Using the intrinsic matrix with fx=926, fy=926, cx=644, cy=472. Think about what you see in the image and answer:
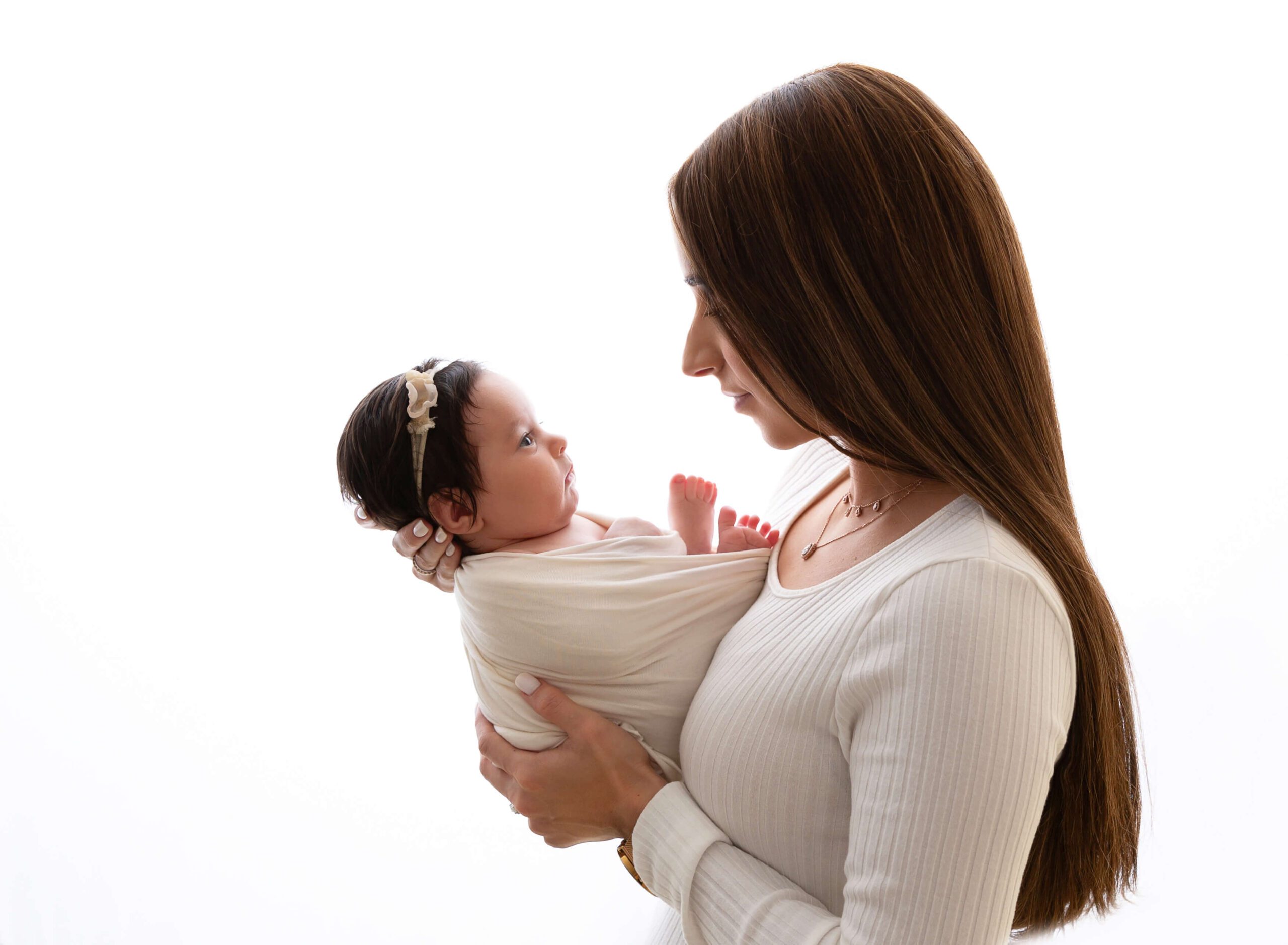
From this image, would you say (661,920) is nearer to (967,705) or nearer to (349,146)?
(967,705)

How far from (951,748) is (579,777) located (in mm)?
538

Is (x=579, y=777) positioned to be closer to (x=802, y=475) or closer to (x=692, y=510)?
(x=692, y=510)

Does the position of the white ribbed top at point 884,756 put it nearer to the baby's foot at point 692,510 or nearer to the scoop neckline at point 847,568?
the scoop neckline at point 847,568

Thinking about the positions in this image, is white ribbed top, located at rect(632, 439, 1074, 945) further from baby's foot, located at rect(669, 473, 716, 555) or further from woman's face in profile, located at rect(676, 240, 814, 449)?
baby's foot, located at rect(669, 473, 716, 555)

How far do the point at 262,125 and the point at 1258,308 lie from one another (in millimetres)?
2193

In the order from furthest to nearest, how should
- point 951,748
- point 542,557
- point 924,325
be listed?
point 542,557 < point 924,325 < point 951,748

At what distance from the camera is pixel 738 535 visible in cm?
136

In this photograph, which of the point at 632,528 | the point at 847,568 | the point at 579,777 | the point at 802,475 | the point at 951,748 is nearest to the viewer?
the point at 951,748

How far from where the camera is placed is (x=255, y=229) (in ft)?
6.98

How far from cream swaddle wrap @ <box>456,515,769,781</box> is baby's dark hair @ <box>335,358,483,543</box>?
127mm

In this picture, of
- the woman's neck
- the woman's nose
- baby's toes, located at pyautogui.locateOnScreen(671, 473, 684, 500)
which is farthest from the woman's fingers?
the woman's neck

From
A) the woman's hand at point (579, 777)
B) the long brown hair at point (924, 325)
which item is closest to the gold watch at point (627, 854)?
the woman's hand at point (579, 777)

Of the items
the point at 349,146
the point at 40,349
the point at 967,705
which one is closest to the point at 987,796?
the point at 967,705

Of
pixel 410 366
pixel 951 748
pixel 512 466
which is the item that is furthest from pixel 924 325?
pixel 410 366
